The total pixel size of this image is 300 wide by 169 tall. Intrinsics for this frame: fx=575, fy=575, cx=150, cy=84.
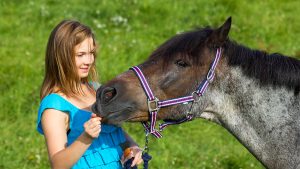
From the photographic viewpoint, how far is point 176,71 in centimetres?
335

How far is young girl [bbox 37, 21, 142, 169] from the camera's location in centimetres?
325

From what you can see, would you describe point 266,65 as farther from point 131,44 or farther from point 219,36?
point 131,44

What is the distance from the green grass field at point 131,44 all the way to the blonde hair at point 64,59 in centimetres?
224

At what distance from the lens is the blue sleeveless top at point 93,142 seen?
3297mm

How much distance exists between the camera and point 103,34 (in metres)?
8.45

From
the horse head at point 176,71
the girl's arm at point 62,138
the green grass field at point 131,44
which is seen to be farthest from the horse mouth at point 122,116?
the green grass field at point 131,44

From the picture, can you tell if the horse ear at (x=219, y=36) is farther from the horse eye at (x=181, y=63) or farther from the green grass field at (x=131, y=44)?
the green grass field at (x=131, y=44)

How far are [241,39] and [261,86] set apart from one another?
517 cm

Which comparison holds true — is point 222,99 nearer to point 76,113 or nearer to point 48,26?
point 76,113

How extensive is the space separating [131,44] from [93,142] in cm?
470

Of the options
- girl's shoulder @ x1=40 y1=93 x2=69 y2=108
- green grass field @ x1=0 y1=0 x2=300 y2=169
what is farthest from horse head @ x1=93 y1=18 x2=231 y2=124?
green grass field @ x1=0 y1=0 x2=300 y2=169

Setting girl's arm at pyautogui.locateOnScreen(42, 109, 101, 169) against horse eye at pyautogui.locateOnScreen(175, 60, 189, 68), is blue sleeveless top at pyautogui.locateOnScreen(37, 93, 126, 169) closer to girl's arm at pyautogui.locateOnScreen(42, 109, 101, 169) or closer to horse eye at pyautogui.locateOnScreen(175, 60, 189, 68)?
girl's arm at pyautogui.locateOnScreen(42, 109, 101, 169)

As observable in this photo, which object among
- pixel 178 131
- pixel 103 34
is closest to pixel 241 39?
pixel 103 34

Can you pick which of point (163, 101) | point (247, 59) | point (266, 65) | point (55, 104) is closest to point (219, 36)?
point (247, 59)
